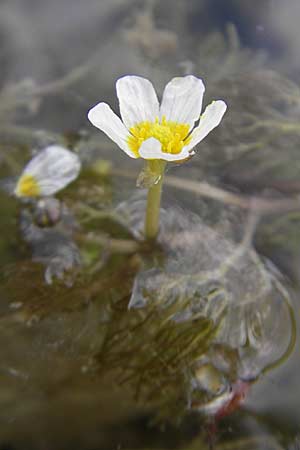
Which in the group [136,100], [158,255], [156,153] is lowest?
[158,255]

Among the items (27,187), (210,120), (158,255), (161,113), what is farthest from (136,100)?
(27,187)

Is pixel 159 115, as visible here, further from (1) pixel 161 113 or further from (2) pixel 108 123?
(2) pixel 108 123

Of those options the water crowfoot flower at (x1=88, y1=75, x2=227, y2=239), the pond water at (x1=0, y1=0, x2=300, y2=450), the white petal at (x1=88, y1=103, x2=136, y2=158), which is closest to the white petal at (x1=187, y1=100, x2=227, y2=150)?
the water crowfoot flower at (x1=88, y1=75, x2=227, y2=239)

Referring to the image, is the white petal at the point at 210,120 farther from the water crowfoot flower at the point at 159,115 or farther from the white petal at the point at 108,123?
the white petal at the point at 108,123

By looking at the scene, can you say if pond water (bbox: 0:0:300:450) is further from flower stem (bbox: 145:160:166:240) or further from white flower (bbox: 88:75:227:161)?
white flower (bbox: 88:75:227:161)

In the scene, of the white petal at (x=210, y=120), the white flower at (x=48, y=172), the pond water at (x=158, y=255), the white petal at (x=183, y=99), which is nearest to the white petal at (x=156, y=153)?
the white petal at (x=210, y=120)
